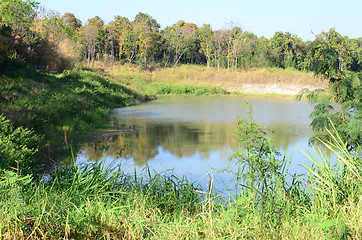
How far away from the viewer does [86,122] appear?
43.3 ft

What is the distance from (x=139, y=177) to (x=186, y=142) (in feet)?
16.3

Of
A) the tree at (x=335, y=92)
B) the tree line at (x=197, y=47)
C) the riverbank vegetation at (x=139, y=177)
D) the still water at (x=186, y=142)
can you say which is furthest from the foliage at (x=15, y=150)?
the tree line at (x=197, y=47)

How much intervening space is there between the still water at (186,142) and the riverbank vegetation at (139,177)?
743 mm

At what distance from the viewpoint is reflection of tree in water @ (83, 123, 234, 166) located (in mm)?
9852

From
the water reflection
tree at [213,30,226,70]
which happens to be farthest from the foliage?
tree at [213,30,226,70]

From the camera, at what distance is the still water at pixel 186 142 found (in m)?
8.74

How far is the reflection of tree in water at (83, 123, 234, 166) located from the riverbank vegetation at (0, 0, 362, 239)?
109cm

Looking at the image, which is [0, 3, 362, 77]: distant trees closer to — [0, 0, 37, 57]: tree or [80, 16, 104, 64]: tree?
[80, 16, 104, 64]: tree

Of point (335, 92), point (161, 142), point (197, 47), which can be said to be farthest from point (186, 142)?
point (197, 47)

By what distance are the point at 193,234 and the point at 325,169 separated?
1.74m

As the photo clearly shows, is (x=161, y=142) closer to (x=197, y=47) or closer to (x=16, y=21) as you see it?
(x=16, y=21)

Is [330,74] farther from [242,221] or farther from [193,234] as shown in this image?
[193,234]

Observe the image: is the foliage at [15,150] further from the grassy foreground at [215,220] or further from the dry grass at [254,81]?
the dry grass at [254,81]

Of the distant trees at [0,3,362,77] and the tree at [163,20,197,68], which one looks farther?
the tree at [163,20,197,68]
